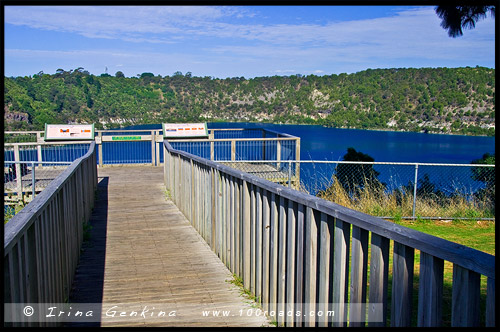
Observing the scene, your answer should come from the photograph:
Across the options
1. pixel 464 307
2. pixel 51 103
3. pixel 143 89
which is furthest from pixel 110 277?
pixel 143 89

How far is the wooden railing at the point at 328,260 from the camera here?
212cm

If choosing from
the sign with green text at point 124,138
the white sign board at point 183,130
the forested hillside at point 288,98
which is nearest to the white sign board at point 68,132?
the sign with green text at point 124,138

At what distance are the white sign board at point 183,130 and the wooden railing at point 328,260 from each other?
1249 centimetres

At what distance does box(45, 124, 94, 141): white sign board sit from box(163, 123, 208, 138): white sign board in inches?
108

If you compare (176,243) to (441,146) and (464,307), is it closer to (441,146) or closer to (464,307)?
(464,307)

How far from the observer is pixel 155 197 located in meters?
11.5

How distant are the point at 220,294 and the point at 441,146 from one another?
226ft

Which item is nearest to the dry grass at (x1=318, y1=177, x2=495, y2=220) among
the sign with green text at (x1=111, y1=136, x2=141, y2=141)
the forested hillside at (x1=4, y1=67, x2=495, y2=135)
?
the sign with green text at (x1=111, y1=136, x2=141, y2=141)

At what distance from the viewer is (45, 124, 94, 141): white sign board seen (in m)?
18.0

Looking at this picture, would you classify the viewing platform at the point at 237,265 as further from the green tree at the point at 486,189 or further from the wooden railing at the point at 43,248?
the green tree at the point at 486,189

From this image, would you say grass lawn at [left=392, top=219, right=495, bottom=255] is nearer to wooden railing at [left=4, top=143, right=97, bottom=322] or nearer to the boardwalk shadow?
the boardwalk shadow

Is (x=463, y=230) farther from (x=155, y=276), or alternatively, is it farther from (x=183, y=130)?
(x=183, y=130)

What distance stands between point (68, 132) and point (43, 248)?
1563cm

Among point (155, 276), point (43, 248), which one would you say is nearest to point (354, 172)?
point (155, 276)
